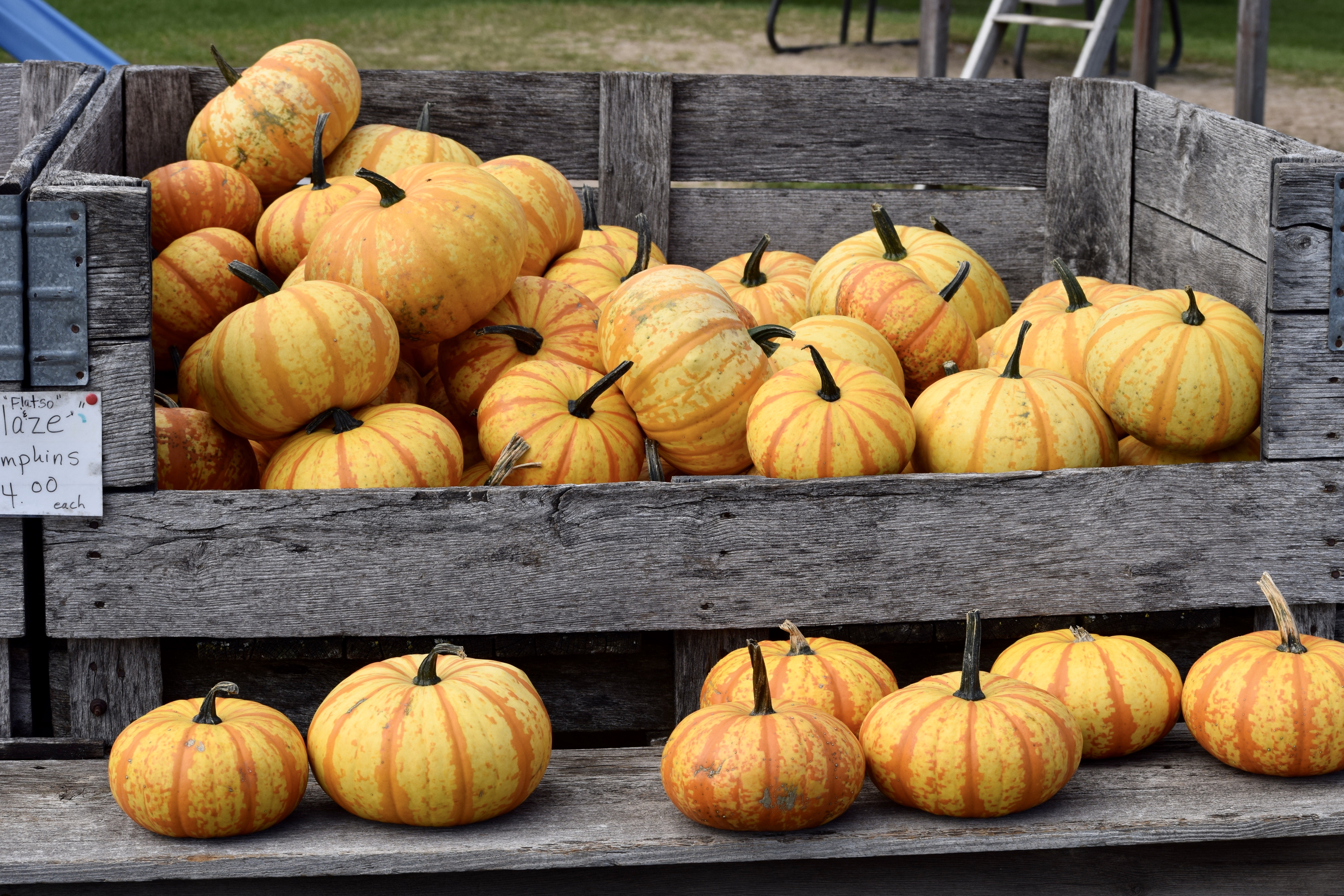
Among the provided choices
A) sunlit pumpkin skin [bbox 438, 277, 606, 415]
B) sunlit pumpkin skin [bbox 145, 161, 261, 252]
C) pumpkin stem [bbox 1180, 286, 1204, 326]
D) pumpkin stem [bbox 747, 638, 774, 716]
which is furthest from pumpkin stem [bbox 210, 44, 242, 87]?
pumpkin stem [bbox 1180, 286, 1204, 326]

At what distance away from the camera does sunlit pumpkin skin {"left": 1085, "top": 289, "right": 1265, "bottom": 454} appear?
231 cm

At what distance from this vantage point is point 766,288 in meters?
2.99

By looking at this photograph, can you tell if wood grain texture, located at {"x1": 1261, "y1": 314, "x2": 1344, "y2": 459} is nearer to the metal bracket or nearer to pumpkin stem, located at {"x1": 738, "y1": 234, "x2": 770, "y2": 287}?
pumpkin stem, located at {"x1": 738, "y1": 234, "x2": 770, "y2": 287}

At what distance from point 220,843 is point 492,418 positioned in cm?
90

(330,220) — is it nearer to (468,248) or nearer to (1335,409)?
(468,248)

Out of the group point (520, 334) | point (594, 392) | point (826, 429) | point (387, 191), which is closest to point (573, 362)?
point (520, 334)

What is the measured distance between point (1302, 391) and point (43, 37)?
20.1 ft

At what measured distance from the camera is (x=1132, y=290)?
2805 millimetres

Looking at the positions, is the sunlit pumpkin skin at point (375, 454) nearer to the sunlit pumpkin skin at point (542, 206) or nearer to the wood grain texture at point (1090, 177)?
the sunlit pumpkin skin at point (542, 206)

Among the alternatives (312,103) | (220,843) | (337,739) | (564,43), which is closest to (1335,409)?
(337,739)

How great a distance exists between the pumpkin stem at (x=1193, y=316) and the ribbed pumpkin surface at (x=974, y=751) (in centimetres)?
82

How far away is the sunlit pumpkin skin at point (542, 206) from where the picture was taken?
2914mm

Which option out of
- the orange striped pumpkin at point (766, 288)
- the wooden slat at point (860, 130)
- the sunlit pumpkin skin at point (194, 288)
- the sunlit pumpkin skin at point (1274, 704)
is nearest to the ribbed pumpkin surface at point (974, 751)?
the sunlit pumpkin skin at point (1274, 704)

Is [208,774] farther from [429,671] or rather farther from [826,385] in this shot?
[826,385]
